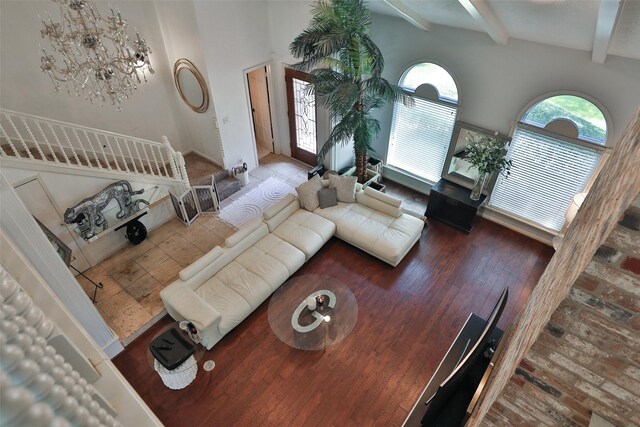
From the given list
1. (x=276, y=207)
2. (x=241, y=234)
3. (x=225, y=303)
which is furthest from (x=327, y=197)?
(x=225, y=303)

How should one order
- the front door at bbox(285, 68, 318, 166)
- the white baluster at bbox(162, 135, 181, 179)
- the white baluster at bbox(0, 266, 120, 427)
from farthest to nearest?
the front door at bbox(285, 68, 318, 166) < the white baluster at bbox(162, 135, 181, 179) < the white baluster at bbox(0, 266, 120, 427)

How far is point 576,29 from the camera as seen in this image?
3.99 m

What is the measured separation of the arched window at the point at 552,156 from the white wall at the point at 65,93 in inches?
248

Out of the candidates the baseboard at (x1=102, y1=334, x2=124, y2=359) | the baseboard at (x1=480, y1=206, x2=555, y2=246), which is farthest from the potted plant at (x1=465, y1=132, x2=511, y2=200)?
the baseboard at (x1=102, y1=334, x2=124, y2=359)

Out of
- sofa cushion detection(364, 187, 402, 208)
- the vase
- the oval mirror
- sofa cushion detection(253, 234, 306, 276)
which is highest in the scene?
the oval mirror

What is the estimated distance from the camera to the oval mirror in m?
6.40

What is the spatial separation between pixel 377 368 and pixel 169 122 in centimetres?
610

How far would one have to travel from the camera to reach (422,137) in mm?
6641

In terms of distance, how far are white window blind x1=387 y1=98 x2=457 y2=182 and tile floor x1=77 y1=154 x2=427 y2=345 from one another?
538 mm

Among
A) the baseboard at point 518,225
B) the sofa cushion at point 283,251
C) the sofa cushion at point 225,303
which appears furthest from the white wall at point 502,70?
the sofa cushion at point 225,303

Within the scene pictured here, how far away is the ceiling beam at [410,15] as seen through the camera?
16.2 feet

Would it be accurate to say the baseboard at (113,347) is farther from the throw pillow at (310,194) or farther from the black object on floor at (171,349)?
the throw pillow at (310,194)

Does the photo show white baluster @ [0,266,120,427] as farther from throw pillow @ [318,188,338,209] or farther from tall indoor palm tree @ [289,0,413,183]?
throw pillow @ [318,188,338,209]

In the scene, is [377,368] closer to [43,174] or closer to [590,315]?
[590,315]
